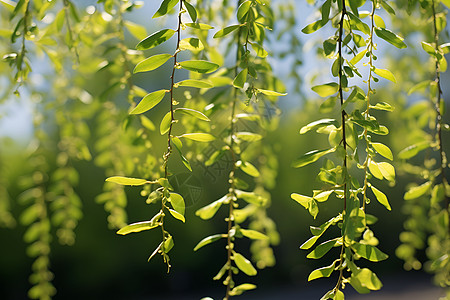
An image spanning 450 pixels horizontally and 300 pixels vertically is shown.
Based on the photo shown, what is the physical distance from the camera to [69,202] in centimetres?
111

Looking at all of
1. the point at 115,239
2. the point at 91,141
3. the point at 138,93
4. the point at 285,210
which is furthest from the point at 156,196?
the point at 285,210

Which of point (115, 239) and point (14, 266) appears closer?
point (14, 266)

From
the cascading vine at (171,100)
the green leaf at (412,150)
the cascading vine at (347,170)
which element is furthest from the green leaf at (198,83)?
the green leaf at (412,150)

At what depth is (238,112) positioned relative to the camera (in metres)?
0.90

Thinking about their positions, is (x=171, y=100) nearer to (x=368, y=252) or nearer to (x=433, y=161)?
(x=368, y=252)

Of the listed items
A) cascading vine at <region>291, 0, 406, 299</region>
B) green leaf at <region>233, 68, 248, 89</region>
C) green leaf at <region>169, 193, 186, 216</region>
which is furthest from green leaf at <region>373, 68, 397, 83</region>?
green leaf at <region>169, 193, 186, 216</region>

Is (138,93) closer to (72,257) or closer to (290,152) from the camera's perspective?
(290,152)

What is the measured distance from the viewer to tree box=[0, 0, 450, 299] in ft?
1.54

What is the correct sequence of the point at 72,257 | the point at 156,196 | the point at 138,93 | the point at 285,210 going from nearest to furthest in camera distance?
1. the point at 156,196
2. the point at 138,93
3. the point at 72,257
4. the point at 285,210

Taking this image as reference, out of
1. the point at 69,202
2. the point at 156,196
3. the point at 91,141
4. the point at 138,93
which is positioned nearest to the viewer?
the point at 156,196

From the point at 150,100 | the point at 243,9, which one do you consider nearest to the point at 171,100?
the point at 150,100

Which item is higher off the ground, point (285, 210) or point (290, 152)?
point (290, 152)

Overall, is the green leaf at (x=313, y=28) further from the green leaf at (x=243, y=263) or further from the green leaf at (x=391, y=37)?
the green leaf at (x=243, y=263)

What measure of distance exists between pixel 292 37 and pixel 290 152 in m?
3.55
